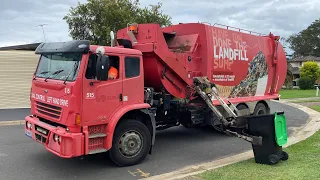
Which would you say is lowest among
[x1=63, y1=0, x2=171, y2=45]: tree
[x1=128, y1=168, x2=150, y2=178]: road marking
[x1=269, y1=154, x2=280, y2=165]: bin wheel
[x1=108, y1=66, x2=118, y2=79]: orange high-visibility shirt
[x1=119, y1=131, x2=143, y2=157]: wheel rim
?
[x1=128, y1=168, x2=150, y2=178]: road marking

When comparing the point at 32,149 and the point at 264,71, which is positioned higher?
the point at 264,71

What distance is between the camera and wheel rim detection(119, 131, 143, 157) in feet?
21.2

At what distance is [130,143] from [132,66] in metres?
1.57

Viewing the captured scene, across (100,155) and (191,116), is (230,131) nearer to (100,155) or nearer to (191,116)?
(191,116)

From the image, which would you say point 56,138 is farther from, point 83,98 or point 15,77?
point 15,77

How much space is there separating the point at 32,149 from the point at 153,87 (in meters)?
3.29

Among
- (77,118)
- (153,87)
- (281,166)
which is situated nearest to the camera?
(77,118)

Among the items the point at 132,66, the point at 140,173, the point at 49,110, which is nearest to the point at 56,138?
the point at 49,110

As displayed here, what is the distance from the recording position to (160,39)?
25.0 feet

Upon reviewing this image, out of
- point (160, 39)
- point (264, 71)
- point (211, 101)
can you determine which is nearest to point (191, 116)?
point (211, 101)

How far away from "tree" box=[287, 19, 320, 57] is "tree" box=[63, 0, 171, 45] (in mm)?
70101

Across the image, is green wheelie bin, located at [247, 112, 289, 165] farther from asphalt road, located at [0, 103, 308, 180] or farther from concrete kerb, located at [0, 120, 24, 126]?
concrete kerb, located at [0, 120, 24, 126]

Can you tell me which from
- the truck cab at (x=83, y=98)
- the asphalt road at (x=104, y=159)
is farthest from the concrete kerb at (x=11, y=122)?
the truck cab at (x=83, y=98)

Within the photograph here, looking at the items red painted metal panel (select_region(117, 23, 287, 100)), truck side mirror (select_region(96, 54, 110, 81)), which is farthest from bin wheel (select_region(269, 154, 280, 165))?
truck side mirror (select_region(96, 54, 110, 81))
